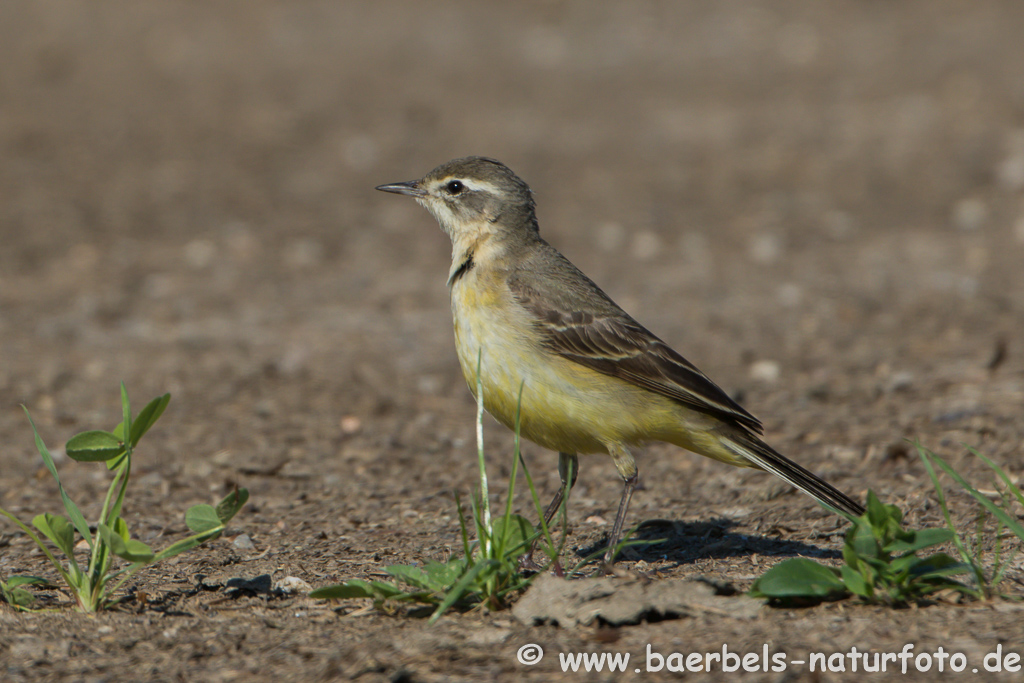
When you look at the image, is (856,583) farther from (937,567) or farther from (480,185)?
(480,185)

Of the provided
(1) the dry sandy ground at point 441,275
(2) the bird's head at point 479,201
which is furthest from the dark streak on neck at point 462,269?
(1) the dry sandy ground at point 441,275

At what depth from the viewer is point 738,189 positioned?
1492 cm

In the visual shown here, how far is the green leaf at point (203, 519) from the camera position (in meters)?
4.59

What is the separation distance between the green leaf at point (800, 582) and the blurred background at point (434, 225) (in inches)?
104

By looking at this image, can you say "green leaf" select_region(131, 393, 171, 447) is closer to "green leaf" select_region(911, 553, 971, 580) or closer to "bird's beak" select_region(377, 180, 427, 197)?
"bird's beak" select_region(377, 180, 427, 197)

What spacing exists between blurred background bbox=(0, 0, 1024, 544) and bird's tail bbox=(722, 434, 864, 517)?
1.42 metres

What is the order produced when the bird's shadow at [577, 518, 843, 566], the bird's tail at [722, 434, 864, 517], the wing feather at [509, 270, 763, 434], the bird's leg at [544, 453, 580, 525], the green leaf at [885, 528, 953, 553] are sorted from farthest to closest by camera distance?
1. the bird's leg at [544, 453, 580, 525]
2. the wing feather at [509, 270, 763, 434]
3. the bird's shadow at [577, 518, 843, 566]
4. the bird's tail at [722, 434, 864, 517]
5. the green leaf at [885, 528, 953, 553]

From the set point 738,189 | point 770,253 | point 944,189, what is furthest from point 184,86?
point 944,189

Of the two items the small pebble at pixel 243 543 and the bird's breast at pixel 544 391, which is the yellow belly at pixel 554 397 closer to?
the bird's breast at pixel 544 391

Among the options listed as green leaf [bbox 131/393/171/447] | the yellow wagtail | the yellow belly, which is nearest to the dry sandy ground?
the yellow wagtail

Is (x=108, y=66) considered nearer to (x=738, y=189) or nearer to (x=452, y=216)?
(x=738, y=189)

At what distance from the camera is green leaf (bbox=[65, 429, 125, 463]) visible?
4492mm

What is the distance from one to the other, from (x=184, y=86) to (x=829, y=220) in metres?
10.9

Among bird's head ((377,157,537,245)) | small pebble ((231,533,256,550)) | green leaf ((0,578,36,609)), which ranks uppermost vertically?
bird's head ((377,157,537,245))
